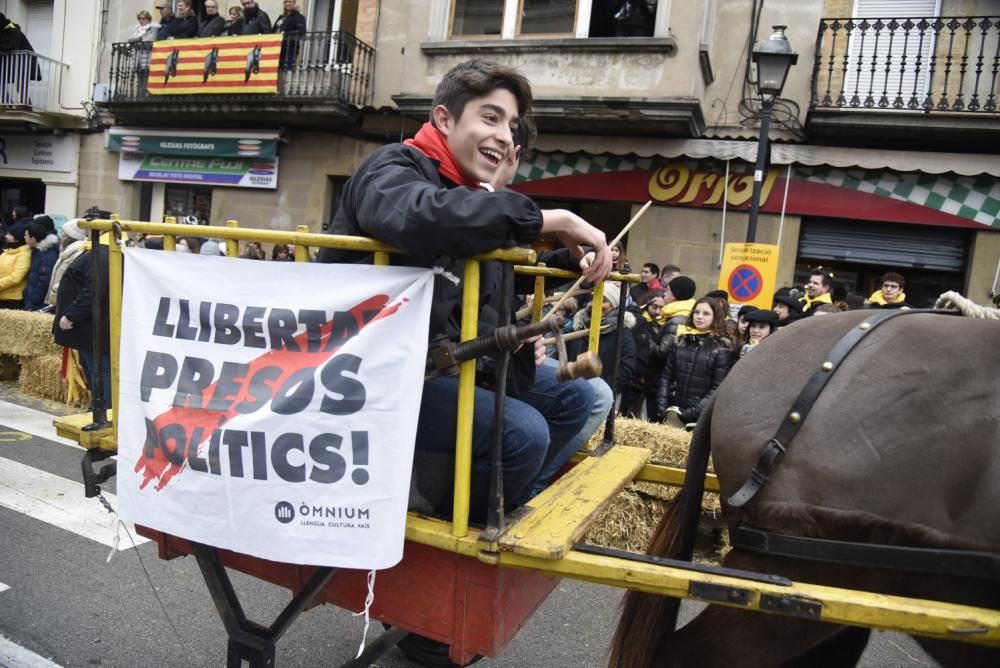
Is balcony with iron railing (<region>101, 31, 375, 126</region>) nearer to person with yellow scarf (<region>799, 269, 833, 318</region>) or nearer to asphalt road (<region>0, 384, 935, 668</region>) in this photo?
person with yellow scarf (<region>799, 269, 833, 318</region>)

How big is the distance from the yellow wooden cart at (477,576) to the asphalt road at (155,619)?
1.09 m

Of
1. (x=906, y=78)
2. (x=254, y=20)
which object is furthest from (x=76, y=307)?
(x=906, y=78)

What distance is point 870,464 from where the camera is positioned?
6.07ft

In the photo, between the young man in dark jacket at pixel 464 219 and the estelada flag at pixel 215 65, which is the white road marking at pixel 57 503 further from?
the estelada flag at pixel 215 65

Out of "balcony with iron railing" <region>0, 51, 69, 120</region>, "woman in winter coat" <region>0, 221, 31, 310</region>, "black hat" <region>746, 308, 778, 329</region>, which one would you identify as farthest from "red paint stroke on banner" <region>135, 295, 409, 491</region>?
"balcony with iron railing" <region>0, 51, 69, 120</region>

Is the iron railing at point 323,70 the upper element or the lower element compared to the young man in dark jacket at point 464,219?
upper

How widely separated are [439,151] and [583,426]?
1.14 metres

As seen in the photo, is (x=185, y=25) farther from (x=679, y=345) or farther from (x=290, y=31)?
(x=679, y=345)

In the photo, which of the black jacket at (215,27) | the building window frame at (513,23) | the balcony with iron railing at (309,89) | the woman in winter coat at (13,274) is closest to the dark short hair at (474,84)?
the building window frame at (513,23)

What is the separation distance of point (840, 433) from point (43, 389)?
8.20m

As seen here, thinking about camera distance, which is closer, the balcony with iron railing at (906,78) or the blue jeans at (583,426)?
the blue jeans at (583,426)

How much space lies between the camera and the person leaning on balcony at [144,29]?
45.9 feet

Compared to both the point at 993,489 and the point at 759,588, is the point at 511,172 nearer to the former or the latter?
the point at 759,588

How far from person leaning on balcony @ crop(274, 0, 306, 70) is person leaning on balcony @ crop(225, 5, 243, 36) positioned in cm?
79
